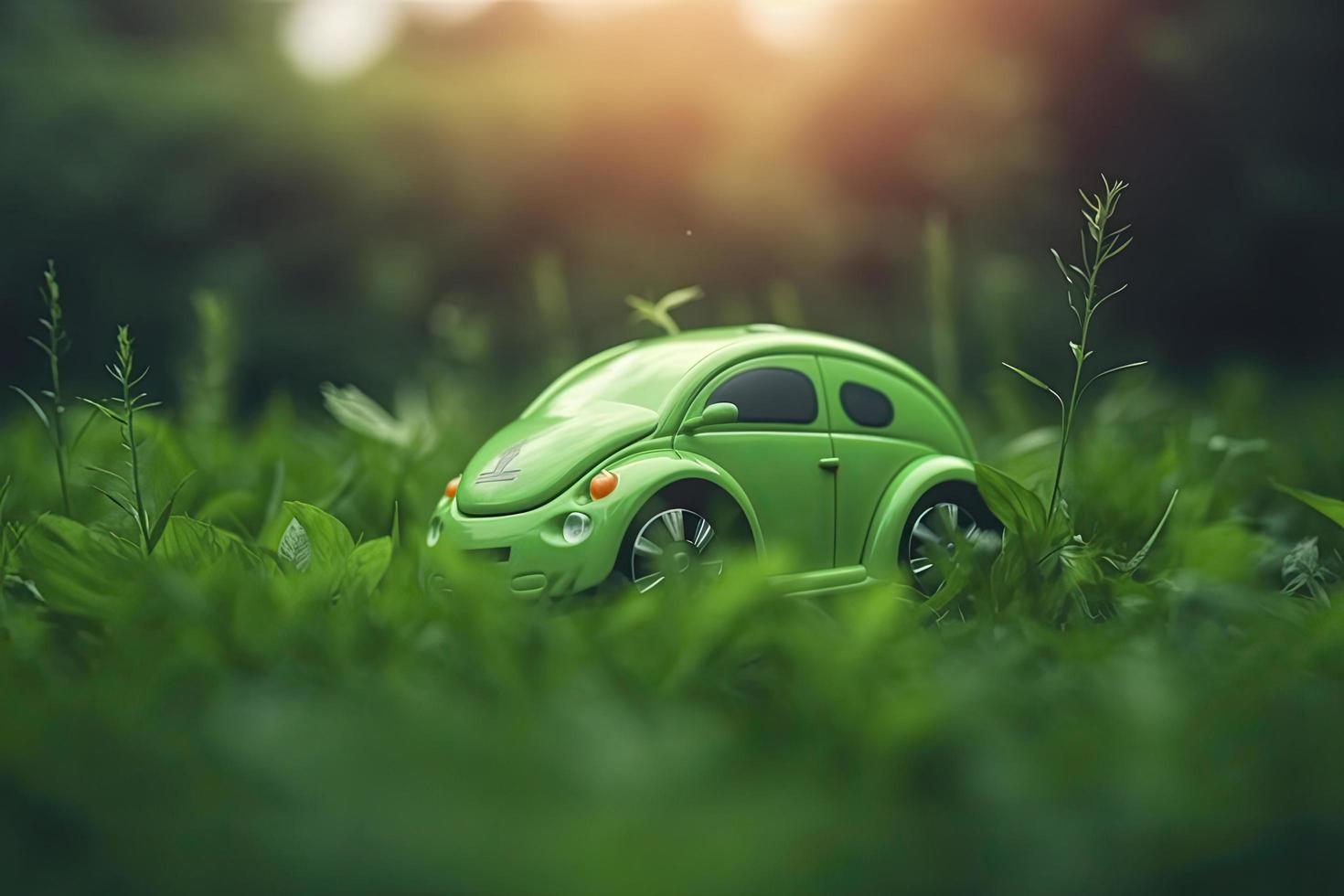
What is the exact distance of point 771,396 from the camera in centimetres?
459

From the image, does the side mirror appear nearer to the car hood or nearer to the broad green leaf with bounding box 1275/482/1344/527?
the car hood

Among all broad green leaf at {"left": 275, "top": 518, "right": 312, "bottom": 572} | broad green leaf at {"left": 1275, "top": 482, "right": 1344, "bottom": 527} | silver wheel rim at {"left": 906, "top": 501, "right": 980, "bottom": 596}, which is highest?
broad green leaf at {"left": 275, "top": 518, "right": 312, "bottom": 572}

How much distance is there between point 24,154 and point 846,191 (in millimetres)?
7886

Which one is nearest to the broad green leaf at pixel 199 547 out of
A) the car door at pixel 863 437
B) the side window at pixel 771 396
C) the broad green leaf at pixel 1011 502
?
the side window at pixel 771 396

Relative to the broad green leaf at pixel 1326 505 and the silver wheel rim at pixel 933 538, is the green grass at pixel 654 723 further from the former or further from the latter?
the silver wheel rim at pixel 933 538

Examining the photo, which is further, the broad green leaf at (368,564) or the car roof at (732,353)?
the car roof at (732,353)

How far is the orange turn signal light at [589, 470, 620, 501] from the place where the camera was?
4113 mm

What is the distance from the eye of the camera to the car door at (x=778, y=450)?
4398mm

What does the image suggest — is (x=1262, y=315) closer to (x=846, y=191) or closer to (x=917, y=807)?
(x=846, y=191)

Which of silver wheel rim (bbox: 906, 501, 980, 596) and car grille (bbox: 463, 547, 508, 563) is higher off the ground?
car grille (bbox: 463, 547, 508, 563)

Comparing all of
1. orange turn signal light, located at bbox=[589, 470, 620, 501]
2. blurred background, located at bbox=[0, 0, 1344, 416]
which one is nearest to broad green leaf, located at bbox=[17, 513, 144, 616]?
Result: orange turn signal light, located at bbox=[589, 470, 620, 501]

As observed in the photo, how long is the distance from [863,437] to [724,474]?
71 cm

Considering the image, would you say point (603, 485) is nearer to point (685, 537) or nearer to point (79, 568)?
point (685, 537)

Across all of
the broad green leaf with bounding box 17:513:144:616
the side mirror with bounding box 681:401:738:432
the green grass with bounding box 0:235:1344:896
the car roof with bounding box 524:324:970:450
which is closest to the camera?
the green grass with bounding box 0:235:1344:896
